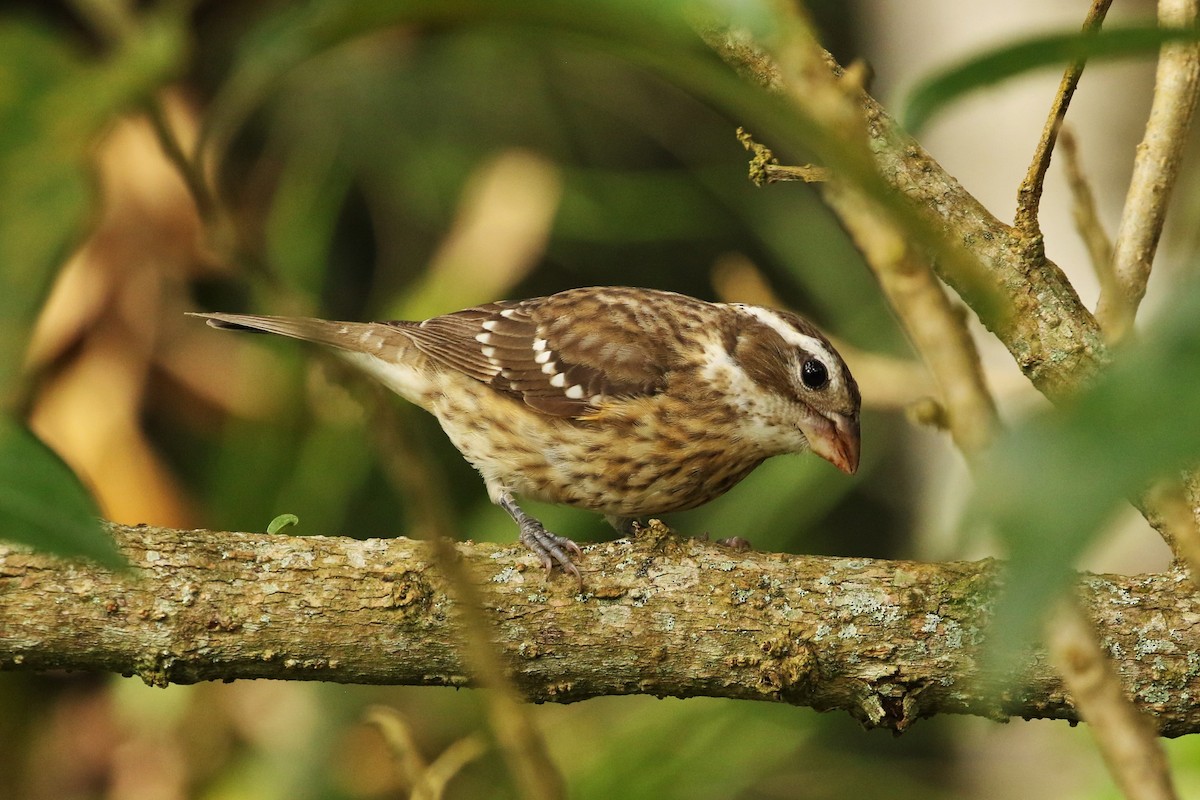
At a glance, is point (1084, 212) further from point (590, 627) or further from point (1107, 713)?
point (1107, 713)

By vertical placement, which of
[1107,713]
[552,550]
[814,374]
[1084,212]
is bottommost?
[1107,713]

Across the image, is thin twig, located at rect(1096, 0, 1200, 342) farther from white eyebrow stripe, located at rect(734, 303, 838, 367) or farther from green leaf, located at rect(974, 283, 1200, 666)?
green leaf, located at rect(974, 283, 1200, 666)

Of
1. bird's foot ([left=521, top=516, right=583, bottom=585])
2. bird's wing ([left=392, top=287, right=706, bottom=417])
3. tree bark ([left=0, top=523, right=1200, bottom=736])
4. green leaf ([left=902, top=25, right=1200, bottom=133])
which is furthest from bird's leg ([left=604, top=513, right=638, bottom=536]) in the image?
green leaf ([left=902, top=25, right=1200, bottom=133])

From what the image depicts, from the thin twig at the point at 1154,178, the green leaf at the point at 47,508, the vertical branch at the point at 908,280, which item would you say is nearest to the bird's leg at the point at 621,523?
the thin twig at the point at 1154,178

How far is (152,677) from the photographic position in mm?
2211

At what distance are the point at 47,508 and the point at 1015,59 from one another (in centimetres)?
76

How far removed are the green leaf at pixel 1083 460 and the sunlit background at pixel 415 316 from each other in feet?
8.73

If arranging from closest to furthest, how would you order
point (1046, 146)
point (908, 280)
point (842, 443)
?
point (908, 280)
point (1046, 146)
point (842, 443)

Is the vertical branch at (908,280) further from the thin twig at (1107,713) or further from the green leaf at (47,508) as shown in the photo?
the green leaf at (47,508)

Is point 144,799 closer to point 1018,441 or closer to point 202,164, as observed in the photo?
point 202,164

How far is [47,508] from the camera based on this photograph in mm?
963

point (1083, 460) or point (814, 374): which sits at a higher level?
point (814, 374)

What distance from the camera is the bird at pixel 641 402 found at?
3.21m

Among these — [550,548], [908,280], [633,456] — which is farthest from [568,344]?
[908,280]
